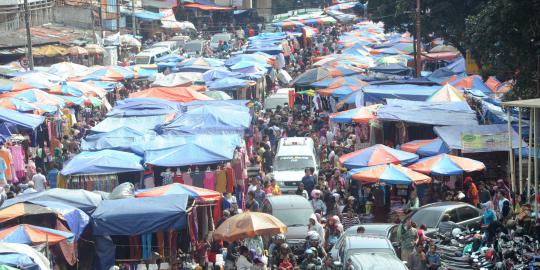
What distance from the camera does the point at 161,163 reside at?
68.7 feet

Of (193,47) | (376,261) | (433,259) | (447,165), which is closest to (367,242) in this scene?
(433,259)

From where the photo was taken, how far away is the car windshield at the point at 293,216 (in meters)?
18.8

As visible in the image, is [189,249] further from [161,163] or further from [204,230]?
[161,163]

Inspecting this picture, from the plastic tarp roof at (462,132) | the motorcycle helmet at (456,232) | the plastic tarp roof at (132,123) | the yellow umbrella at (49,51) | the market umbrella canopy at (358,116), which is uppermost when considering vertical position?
the yellow umbrella at (49,51)

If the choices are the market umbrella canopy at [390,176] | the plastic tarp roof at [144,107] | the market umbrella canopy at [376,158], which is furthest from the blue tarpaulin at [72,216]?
the plastic tarp roof at [144,107]

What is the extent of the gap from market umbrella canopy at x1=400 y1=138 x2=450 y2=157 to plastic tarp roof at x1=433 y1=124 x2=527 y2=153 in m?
0.23

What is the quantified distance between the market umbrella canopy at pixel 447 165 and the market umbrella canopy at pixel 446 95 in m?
6.56

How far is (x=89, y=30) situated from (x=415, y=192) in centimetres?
4299

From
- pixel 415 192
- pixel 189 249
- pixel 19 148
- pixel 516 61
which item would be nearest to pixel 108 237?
pixel 189 249

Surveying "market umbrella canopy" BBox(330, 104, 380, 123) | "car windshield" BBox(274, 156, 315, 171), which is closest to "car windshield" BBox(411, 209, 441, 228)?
"car windshield" BBox(274, 156, 315, 171)

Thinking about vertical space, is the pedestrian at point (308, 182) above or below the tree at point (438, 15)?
below

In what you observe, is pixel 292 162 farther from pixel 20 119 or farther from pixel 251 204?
pixel 20 119

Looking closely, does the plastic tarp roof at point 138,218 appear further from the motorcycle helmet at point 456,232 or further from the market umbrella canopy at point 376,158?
the market umbrella canopy at point 376,158

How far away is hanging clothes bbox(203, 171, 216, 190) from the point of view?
21000 mm
